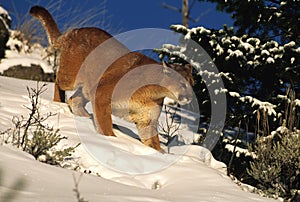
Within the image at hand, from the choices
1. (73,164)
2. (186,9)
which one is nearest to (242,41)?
(73,164)

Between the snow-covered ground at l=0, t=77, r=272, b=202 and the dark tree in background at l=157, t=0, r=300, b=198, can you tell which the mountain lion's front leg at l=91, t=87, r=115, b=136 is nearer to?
the snow-covered ground at l=0, t=77, r=272, b=202

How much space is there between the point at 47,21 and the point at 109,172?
2.86 m

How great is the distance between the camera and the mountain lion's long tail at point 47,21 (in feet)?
18.2

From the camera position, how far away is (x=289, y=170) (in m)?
4.30

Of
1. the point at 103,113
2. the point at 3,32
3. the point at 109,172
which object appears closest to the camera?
the point at 109,172

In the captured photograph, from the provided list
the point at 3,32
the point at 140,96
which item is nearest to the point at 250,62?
the point at 140,96

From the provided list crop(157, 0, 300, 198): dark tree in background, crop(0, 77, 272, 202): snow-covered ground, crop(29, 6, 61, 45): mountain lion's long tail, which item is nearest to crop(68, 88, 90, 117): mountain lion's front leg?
crop(0, 77, 272, 202): snow-covered ground

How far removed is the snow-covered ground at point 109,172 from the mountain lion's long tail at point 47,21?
800 mm

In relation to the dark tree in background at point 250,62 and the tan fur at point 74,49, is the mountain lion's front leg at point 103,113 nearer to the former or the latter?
the tan fur at point 74,49

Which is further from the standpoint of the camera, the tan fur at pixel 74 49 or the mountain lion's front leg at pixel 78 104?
the mountain lion's front leg at pixel 78 104

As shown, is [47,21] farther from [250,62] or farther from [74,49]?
[250,62]

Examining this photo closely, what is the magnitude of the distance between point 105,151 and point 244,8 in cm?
386

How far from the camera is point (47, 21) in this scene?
18.4 feet

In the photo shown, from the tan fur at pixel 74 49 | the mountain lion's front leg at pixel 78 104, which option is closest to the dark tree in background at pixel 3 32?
the tan fur at pixel 74 49
